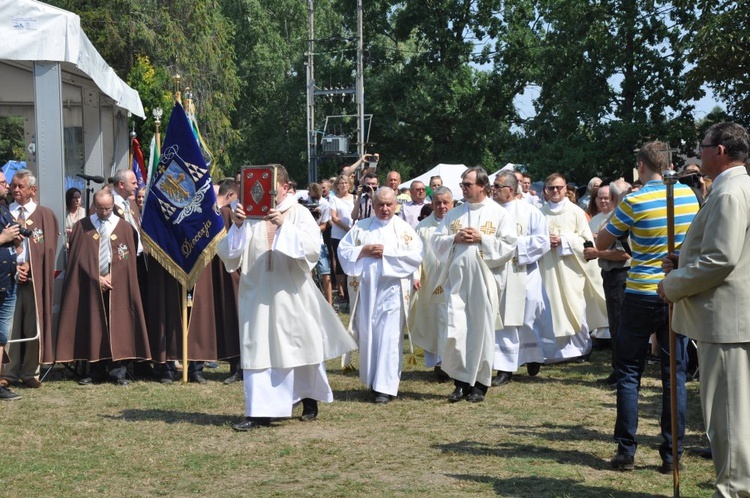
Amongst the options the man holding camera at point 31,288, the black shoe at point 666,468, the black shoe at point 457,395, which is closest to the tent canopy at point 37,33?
the man holding camera at point 31,288

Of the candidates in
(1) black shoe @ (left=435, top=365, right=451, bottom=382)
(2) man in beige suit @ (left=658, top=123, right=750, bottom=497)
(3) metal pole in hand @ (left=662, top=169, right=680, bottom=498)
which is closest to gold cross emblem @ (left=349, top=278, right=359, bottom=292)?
(1) black shoe @ (left=435, top=365, right=451, bottom=382)

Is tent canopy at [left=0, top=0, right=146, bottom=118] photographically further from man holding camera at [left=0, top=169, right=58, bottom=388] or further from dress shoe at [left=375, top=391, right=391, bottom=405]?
dress shoe at [left=375, top=391, right=391, bottom=405]

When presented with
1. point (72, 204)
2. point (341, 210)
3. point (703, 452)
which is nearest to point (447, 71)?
point (341, 210)

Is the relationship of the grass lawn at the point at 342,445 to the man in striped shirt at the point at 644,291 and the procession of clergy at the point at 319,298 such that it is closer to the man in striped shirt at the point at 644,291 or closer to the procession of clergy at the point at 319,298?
the man in striped shirt at the point at 644,291

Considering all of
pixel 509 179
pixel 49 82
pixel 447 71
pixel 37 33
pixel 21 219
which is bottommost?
pixel 21 219

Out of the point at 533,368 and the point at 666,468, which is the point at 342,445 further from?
the point at 533,368

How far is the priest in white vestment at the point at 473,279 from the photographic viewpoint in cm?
970

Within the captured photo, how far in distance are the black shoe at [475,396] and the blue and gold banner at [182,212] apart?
3.02 meters

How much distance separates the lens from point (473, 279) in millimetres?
9781

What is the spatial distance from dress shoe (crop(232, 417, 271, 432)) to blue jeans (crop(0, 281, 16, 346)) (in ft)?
8.73

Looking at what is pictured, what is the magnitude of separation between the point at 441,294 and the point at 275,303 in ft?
9.14

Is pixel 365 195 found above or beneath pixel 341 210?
above

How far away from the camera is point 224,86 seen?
42594 millimetres

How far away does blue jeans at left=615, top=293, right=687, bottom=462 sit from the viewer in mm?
6824
